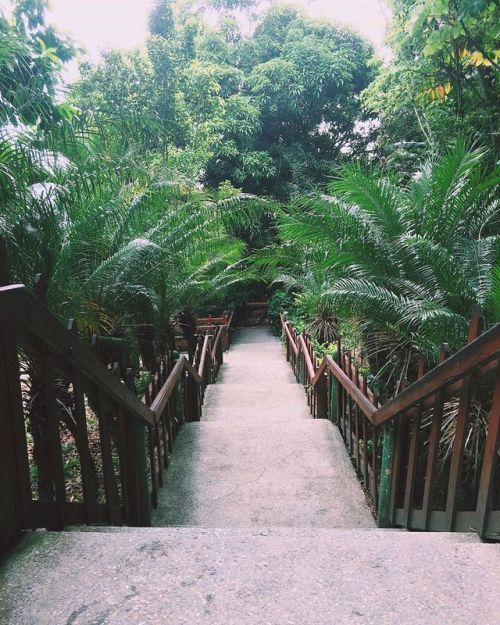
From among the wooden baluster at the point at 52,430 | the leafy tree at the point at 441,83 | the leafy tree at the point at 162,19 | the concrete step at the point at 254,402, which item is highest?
the leafy tree at the point at 162,19

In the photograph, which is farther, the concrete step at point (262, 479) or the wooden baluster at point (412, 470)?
the concrete step at point (262, 479)

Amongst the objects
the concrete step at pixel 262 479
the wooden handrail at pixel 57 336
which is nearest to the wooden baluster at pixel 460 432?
the concrete step at pixel 262 479

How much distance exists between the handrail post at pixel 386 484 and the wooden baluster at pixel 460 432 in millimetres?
558

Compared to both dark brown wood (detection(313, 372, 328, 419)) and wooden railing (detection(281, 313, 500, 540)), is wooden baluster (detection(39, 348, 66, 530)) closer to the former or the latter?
wooden railing (detection(281, 313, 500, 540))

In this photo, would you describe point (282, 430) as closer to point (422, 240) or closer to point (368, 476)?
point (368, 476)

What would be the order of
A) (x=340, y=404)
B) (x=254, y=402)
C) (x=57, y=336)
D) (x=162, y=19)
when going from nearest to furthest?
(x=57, y=336) < (x=340, y=404) < (x=254, y=402) < (x=162, y=19)

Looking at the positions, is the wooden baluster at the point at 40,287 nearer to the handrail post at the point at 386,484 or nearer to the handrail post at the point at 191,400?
the handrail post at the point at 386,484

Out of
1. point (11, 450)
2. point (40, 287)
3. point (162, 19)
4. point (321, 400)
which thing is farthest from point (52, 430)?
point (162, 19)

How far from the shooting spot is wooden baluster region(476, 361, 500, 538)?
1.57 m

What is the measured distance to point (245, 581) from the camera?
129 centimetres

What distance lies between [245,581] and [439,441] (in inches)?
49.1

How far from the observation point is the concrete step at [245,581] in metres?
1.14

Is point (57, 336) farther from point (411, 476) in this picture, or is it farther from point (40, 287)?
→ point (411, 476)

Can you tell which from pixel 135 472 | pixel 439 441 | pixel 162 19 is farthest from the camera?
pixel 162 19
